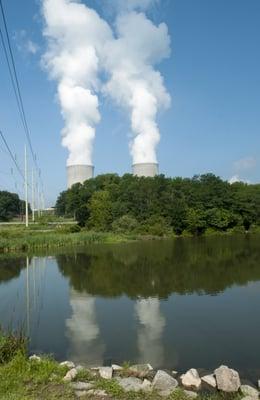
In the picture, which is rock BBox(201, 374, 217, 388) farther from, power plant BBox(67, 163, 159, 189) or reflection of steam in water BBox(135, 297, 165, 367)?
power plant BBox(67, 163, 159, 189)

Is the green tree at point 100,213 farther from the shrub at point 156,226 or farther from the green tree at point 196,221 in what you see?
the green tree at point 196,221

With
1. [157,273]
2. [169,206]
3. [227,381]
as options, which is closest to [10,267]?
[157,273]

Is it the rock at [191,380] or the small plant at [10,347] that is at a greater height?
the small plant at [10,347]

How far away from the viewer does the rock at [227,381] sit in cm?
706

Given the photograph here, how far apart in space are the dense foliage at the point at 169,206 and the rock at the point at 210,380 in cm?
4782

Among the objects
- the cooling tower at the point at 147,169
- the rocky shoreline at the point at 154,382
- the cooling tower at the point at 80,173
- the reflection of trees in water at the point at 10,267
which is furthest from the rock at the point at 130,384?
the cooling tower at the point at 80,173

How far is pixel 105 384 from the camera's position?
22.2 ft

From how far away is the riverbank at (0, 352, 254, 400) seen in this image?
249 inches

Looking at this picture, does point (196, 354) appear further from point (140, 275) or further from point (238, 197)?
point (238, 197)

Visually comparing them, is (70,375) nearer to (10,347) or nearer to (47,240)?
(10,347)

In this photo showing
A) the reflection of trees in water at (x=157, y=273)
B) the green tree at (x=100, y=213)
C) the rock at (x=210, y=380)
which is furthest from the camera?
the green tree at (x=100, y=213)

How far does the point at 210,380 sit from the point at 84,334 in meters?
4.85

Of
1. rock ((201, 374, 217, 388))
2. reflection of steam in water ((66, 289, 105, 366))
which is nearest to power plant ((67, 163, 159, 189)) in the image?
reflection of steam in water ((66, 289, 105, 366))

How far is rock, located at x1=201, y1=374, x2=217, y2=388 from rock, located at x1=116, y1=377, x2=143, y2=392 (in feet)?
4.08
